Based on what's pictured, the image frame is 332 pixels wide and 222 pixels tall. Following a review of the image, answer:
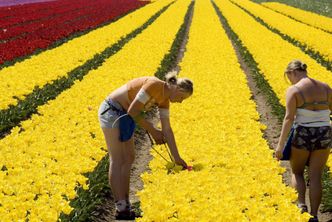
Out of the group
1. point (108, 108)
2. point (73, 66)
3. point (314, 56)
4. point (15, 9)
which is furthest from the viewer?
point (15, 9)

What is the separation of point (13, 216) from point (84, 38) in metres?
21.7

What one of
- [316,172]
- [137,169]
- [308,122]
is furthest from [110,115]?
[137,169]

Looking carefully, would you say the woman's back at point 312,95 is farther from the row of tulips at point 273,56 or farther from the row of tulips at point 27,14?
the row of tulips at point 27,14

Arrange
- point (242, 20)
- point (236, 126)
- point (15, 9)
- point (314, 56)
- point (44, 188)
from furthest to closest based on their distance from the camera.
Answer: point (15, 9)
point (242, 20)
point (314, 56)
point (236, 126)
point (44, 188)

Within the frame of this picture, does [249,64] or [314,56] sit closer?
[249,64]

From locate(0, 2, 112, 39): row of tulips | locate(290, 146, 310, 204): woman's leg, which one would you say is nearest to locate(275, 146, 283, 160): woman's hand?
locate(290, 146, 310, 204): woman's leg

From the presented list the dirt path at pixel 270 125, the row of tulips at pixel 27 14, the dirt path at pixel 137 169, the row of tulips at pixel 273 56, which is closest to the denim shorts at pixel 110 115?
the dirt path at pixel 137 169

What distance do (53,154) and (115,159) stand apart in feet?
7.22

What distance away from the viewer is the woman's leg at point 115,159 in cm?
643

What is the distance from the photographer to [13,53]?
2120cm

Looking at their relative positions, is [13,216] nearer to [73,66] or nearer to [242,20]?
[73,66]

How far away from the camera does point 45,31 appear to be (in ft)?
96.5

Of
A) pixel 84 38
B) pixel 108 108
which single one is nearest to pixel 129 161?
pixel 108 108

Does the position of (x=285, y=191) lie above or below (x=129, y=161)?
below
